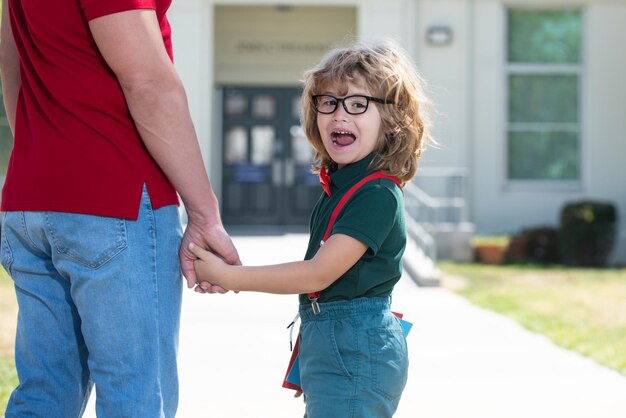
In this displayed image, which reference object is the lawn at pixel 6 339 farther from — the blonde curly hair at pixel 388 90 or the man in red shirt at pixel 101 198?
the blonde curly hair at pixel 388 90

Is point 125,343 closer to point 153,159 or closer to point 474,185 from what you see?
point 153,159

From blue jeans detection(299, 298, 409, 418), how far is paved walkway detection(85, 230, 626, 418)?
6.66ft

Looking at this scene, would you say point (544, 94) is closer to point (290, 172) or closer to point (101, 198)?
point (290, 172)

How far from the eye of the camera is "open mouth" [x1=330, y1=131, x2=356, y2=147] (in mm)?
2701

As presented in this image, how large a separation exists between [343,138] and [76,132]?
775 mm

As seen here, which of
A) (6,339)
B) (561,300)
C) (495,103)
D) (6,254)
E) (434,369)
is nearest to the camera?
(6,254)

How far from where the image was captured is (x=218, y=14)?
16578 millimetres

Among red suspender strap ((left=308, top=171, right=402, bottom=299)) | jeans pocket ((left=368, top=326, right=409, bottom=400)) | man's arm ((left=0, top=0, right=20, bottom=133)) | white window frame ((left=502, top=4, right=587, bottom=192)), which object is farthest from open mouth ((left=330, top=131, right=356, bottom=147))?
white window frame ((left=502, top=4, right=587, bottom=192))

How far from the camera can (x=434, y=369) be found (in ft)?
18.9

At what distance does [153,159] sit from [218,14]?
14593mm

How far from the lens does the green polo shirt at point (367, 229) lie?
8.34 ft

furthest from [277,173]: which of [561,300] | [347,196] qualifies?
[347,196]

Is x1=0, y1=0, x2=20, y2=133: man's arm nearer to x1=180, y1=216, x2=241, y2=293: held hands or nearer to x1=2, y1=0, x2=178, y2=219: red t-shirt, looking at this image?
x1=2, y1=0, x2=178, y2=219: red t-shirt

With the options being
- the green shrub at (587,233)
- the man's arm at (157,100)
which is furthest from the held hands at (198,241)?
the green shrub at (587,233)
